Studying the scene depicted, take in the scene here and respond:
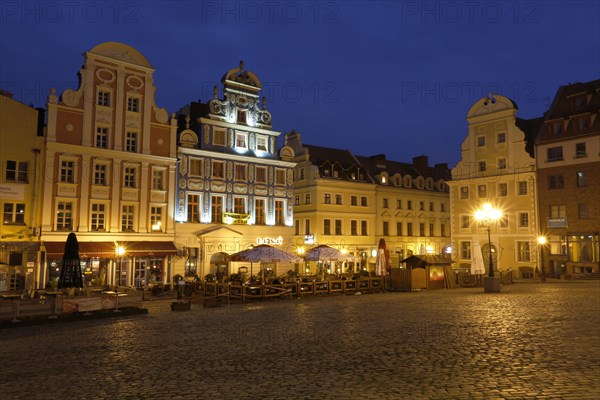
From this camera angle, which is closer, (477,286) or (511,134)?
(477,286)

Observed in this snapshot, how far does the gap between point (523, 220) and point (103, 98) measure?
116ft

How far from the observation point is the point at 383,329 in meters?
15.2

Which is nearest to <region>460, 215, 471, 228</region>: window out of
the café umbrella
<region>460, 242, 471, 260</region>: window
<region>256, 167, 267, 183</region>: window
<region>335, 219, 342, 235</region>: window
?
<region>460, 242, 471, 260</region>: window

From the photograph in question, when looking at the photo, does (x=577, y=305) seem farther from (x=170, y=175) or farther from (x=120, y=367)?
(x=170, y=175)

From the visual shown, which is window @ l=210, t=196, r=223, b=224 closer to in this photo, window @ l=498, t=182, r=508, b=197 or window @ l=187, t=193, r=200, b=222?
window @ l=187, t=193, r=200, b=222

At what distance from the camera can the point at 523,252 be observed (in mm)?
43656

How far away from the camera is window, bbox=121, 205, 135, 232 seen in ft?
112

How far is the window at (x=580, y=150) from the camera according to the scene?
41.1 meters

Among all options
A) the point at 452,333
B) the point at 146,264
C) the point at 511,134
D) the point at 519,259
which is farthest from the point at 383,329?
the point at 511,134

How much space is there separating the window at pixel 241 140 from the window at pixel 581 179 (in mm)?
27181

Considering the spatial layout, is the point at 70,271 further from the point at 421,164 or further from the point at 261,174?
the point at 421,164

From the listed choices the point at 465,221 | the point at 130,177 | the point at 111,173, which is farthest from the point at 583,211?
the point at 111,173

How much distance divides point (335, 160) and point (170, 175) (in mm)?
19916

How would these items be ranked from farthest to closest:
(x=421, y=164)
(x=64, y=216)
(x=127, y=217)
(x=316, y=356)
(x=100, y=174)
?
(x=421, y=164), (x=127, y=217), (x=100, y=174), (x=64, y=216), (x=316, y=356)
